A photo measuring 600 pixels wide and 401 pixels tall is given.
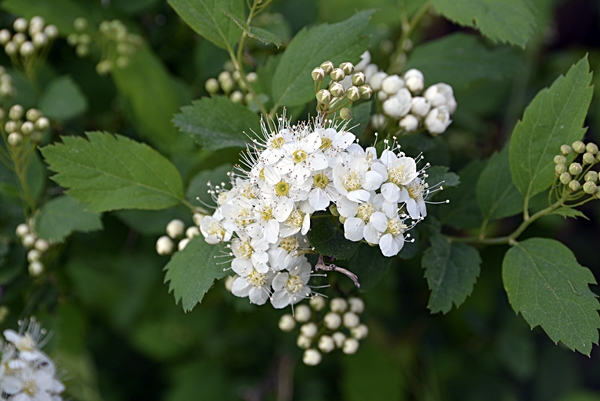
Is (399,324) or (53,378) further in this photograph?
(399,324)

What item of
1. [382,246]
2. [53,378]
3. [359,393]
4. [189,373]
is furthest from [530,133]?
[189,373]

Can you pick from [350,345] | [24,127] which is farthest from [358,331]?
[24,127]

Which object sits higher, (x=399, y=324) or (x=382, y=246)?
(x=382, y=246)

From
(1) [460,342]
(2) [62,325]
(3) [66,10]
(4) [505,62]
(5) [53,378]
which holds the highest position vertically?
(3) [66,10]

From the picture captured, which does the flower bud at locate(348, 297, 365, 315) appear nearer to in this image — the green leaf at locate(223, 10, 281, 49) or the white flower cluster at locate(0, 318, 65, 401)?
the green leaf at locate(223, 10, 281, 49)

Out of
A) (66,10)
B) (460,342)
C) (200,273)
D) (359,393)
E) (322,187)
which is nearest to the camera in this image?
(322,187)

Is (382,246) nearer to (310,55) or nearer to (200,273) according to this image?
(200,273)

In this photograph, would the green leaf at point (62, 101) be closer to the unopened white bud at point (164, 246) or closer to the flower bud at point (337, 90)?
the unopened white bud at point (164, 246)

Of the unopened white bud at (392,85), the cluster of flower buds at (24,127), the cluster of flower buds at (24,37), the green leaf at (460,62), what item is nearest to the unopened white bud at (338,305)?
the unopened white bud at (392,85)
